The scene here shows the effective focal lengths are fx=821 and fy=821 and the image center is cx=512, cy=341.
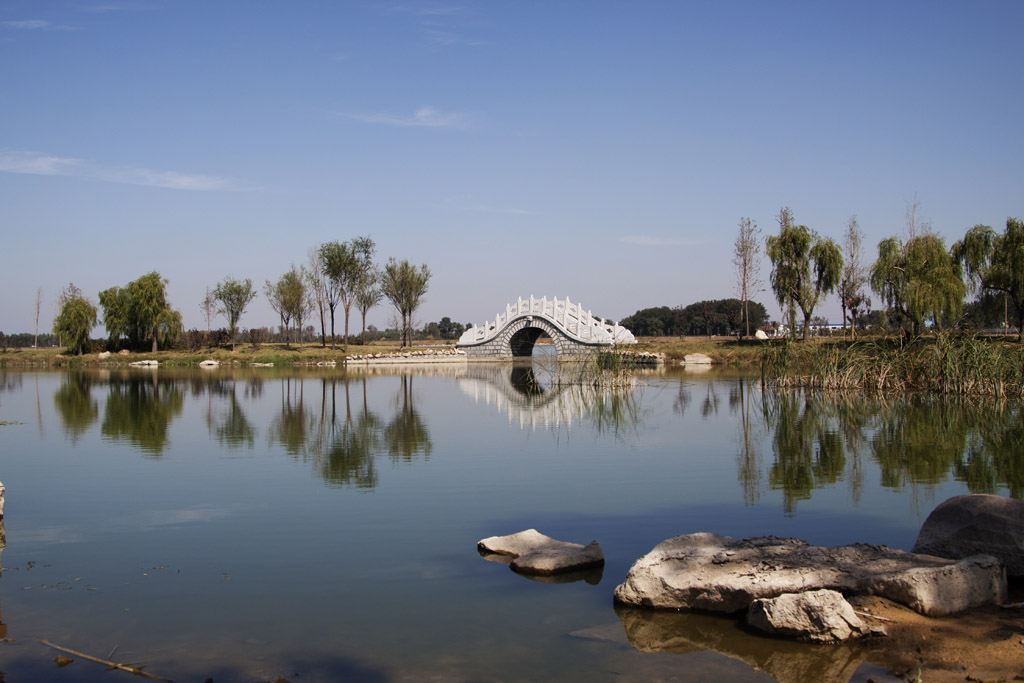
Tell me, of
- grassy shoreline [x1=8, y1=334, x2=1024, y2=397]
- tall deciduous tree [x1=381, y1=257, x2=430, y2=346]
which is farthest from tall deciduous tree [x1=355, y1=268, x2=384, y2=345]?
grassy shoreline [x1=8, y1=334, x2=1024, y2=397]

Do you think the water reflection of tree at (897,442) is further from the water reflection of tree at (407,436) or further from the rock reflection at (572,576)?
the water reflection of tree at (407,436)

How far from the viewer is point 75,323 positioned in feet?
140

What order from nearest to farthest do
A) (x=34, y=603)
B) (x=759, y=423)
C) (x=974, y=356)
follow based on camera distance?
(x=34, y=603) → (x=759, y=423) → (x=974, y=356)

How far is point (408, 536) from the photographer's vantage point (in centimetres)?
623

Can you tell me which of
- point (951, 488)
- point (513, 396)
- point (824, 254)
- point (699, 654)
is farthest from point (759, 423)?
point (824, 254)

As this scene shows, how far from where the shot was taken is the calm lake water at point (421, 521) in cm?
404

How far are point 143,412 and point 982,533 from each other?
49.4 feet

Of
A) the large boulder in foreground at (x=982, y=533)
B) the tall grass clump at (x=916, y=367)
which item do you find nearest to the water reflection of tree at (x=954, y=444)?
the tall grass clump at (x=916, y=367)

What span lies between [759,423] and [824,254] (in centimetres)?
2526

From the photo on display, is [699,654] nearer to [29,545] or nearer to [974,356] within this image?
[29,545]

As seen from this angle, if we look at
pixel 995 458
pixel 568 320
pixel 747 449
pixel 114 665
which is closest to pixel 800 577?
pixel 114 665

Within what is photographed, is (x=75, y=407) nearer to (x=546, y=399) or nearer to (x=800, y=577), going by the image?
(x=546, y=399)

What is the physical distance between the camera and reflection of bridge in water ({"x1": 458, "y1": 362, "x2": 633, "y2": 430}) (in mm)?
14297

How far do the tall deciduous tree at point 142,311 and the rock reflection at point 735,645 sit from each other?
4303cm
